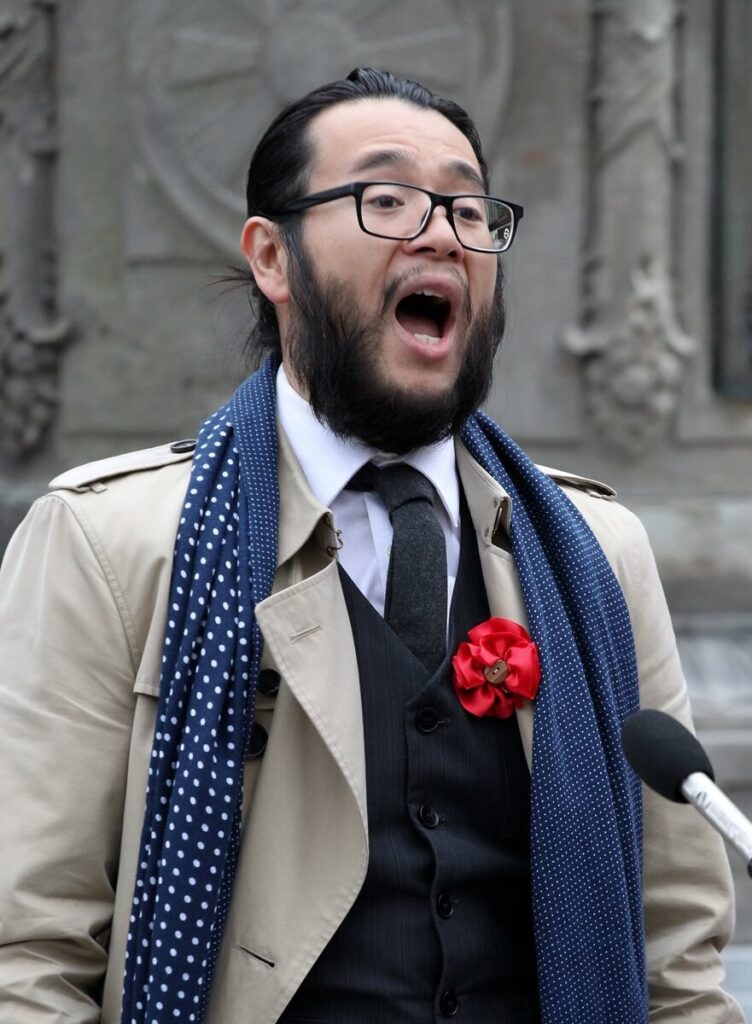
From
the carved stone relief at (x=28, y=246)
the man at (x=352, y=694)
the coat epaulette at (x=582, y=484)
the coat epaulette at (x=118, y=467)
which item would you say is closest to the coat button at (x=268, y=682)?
the man at (x=352, y=694)

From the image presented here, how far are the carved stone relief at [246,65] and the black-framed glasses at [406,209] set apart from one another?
3.78 metres

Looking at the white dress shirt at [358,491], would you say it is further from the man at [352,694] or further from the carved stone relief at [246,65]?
the carved stone relief at [246,65]

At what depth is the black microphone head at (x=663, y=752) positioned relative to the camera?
1688 mm

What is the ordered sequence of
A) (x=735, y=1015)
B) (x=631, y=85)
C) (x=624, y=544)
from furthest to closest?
1. (x=631, y=85)
2. (x=624, y=544)
3. (x=735, y=1015)

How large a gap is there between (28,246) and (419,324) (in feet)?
13.8

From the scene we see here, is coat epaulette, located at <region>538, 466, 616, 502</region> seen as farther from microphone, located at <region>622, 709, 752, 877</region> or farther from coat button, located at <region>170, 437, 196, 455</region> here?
microphone, located at <region>622, 709, 752, 877</region>

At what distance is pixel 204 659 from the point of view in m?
2.14

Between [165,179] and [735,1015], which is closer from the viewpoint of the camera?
[735,1015]

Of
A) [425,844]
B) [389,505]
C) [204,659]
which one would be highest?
[389,505]

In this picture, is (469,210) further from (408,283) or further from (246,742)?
(246,742)

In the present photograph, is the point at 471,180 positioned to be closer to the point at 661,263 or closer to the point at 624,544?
the point at 624,544

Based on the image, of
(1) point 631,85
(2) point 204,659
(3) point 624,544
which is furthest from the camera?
(1) point 631,85

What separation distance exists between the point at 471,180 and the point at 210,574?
749 mm

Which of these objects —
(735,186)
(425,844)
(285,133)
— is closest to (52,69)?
(735,186)
